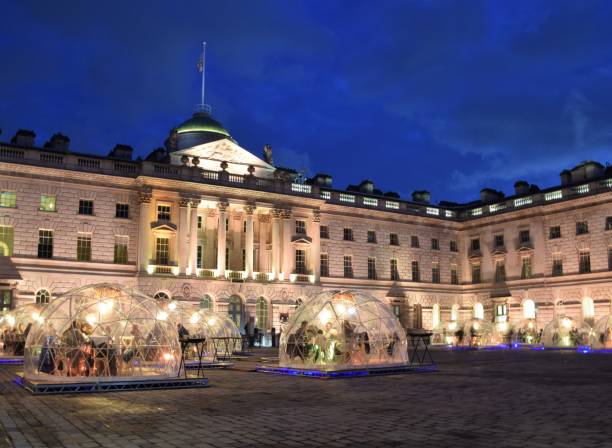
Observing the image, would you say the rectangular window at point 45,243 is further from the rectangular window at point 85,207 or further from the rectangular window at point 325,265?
the rectangular window at point 325,265

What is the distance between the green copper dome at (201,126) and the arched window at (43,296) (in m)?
18.8

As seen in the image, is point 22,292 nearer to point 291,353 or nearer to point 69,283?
point 69,283

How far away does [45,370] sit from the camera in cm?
1853

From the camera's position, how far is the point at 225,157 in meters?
54.2

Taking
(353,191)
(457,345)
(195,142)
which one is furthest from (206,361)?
(353,191)

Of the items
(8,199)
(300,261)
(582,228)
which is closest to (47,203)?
(8,199)

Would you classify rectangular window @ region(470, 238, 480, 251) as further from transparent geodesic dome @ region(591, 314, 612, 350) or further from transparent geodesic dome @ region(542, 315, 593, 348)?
transparent geodesic dome @ region(591, 314, 612, 350)

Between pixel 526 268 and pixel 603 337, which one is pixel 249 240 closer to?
pixel 526 268

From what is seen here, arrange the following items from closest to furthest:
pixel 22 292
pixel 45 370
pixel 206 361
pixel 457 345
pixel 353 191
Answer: pixel 45 370 → pixel 206 361 → pixel 22 292 → pixel 457 345 → pixel 353 191

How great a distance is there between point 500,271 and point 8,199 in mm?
42869

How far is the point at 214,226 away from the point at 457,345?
21.5 m

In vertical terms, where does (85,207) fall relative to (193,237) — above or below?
above

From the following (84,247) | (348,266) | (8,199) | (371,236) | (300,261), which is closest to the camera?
(8,199)

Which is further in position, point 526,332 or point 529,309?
point 529,309
